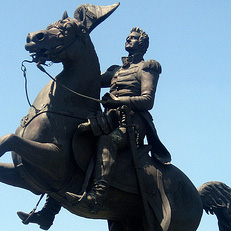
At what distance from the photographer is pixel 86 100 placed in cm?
1031

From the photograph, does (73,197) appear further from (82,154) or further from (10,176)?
(10,176)

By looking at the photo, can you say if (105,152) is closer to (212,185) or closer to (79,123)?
(79,123)

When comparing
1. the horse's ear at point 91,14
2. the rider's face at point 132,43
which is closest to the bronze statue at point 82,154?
the horse's ear at point 91,14

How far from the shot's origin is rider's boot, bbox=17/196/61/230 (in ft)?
33.9

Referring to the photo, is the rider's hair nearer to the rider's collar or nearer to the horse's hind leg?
the rider's collar

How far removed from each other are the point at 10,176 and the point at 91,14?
2509mm

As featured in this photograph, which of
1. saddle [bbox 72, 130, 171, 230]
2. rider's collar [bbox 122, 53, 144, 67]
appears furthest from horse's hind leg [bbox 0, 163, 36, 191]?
rider's collar [bbox 122, 53, 144, 67]

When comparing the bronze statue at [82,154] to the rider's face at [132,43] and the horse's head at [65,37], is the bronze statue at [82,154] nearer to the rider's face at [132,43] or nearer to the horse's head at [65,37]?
the horse's head at [65,37]

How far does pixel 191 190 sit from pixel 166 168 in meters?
0.49

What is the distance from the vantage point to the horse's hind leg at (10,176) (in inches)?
398

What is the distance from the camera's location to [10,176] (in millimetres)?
A: 10109

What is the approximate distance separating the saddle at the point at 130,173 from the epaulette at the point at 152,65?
1223mm

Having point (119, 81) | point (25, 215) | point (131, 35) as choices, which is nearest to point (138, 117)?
point (119, 81)

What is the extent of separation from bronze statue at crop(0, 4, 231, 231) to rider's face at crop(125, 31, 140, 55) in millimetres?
376
